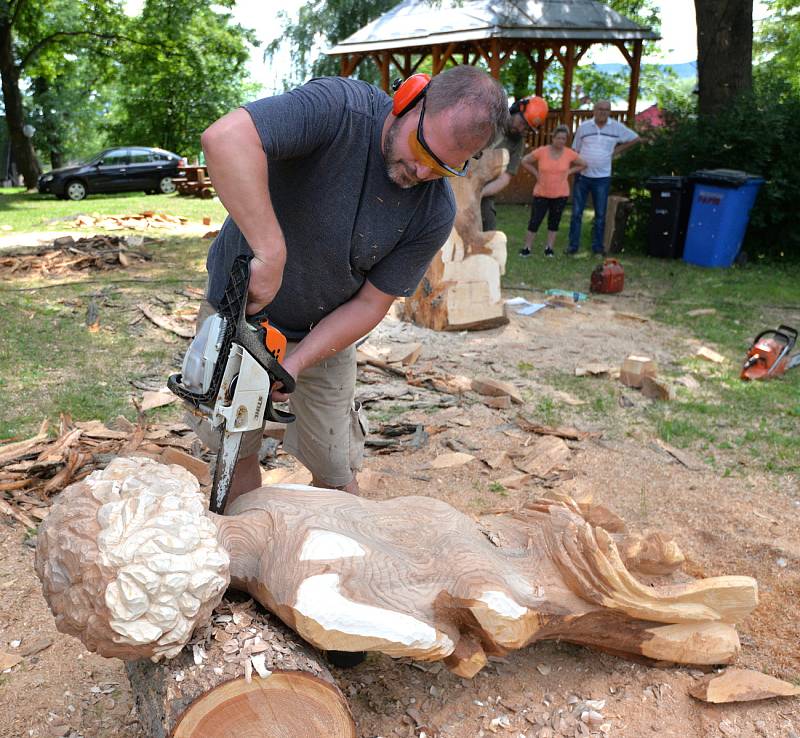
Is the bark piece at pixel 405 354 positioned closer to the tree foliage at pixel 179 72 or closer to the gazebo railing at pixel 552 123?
the gazebo railing at pixel 552 123

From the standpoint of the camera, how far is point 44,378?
479 cm

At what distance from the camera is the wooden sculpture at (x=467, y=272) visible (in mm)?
5988

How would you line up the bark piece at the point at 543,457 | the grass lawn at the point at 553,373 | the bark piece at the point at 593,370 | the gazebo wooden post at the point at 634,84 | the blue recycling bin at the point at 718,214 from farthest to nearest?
the gazebo wooden post at the point at 634,84 → the blue recycling bin at the point at 718,214 → the bark piece at the point at 593,370 → the grass lawn at the point at 553,373 → the bark piece at the point at 543,457

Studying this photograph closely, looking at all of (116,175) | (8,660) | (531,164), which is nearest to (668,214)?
(531,164)

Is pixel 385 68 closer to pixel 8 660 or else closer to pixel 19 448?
pixel 19 448

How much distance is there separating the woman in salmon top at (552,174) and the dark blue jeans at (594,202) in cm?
27

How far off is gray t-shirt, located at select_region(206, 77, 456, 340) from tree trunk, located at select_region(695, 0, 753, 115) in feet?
31.2

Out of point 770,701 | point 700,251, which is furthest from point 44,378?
point 700,251

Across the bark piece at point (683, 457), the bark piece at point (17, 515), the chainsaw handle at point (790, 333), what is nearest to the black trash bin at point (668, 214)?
the chainsaw handle at point (790, 333)

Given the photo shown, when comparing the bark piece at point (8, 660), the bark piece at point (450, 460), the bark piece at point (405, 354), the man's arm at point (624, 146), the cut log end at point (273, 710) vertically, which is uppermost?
the man's arm at point (624, 146)

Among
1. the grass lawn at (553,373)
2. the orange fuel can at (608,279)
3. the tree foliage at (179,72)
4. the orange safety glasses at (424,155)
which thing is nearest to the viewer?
the orange safety glasses at (424,155)

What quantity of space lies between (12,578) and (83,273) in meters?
5.84

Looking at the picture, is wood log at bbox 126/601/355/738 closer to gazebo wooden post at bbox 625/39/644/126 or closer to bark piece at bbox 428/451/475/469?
bark piece at bbox 428/451/475/469

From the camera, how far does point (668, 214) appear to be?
9.48 meters
